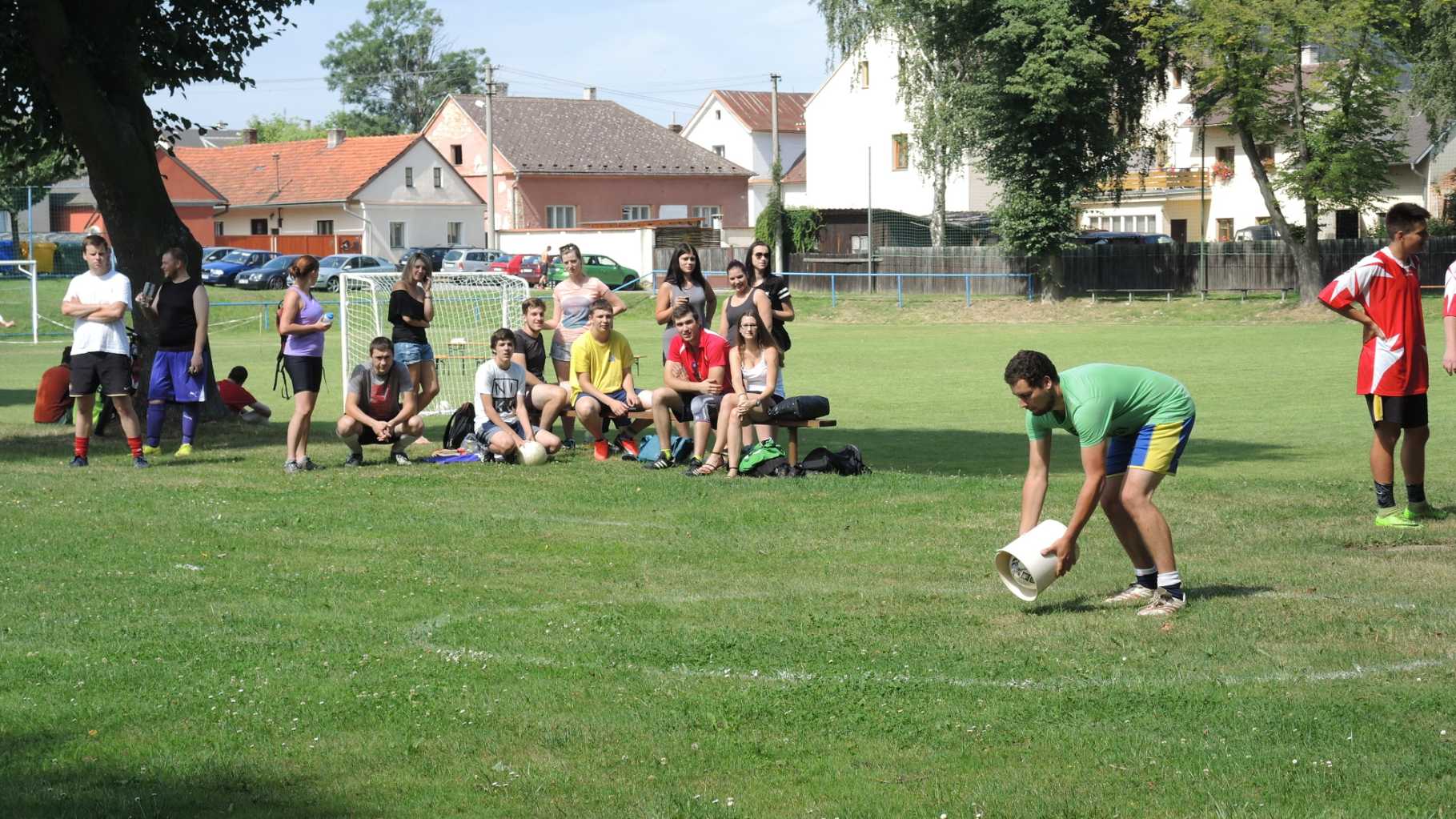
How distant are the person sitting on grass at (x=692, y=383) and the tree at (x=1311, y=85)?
99.8 ft

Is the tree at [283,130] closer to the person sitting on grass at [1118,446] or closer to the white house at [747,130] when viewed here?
the white house at [747,130]

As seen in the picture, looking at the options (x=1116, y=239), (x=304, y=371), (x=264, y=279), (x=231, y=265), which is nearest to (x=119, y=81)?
(x=304, y=371)

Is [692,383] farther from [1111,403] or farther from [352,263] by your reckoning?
[352,263]

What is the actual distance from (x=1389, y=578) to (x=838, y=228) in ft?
171

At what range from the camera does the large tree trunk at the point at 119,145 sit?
1566cm

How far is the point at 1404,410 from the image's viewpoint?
33.5 feet

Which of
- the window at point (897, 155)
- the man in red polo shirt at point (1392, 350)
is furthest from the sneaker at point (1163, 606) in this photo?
the window at point (897, 155)

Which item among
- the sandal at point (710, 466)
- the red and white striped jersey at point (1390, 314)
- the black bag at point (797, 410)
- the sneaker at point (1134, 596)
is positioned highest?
the red and white striped jersey at point (1390, 314)

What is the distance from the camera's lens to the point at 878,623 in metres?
7.30

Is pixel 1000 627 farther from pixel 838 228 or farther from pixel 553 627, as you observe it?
pixel 838 228

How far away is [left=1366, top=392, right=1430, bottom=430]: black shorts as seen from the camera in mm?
10203

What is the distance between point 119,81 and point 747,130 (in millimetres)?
73128

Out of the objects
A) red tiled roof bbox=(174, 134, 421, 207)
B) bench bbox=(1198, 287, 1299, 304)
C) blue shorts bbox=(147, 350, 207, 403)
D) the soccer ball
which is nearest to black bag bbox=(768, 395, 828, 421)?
Result: the soccer ball

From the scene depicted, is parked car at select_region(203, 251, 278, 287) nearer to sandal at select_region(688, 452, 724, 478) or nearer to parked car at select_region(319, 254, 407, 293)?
parked car at select_region(319, 254, 407, 293)
